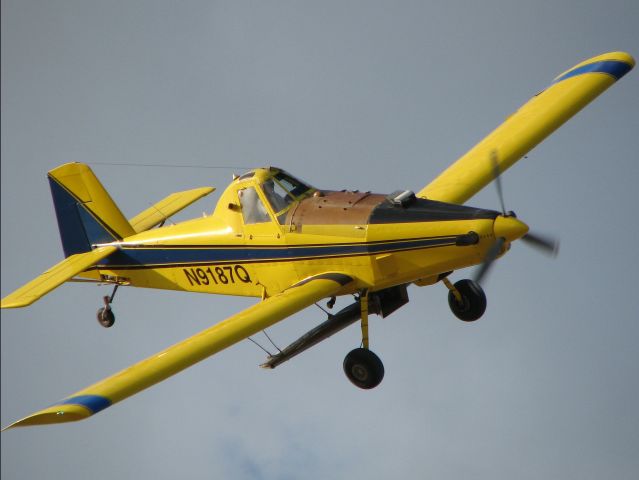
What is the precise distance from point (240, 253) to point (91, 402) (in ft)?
19.1

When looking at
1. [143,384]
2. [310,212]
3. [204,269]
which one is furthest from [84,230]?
[143,384]

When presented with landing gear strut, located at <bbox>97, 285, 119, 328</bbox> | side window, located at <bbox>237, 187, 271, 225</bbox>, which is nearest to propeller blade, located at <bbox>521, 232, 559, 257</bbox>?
side window, located at <bbox>237, 187, 271, 225</bbox>

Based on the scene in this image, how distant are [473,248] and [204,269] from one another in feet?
18.7

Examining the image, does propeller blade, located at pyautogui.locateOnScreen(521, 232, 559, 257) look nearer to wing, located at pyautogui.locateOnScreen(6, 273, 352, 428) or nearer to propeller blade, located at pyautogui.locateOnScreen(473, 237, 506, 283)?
propeller blade, located at pyautogui.locateOnScreen(473, 237, 506, 283)

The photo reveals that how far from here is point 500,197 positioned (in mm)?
21750

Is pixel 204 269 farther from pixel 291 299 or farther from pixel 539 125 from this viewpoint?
pixel 539 125

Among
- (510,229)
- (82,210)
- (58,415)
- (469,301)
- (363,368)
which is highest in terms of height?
(82,210)

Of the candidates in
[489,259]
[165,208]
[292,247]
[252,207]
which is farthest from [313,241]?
[165,208]

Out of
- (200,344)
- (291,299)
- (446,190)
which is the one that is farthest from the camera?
(446,190)

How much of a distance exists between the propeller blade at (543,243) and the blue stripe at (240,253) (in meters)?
1.33

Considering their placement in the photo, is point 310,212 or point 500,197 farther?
point 310,212

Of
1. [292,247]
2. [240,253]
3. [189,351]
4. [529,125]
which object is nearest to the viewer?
[189,351]

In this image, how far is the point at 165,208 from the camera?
2786 centimetres

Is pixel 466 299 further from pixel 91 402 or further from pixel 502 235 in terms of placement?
pixel 91 402
